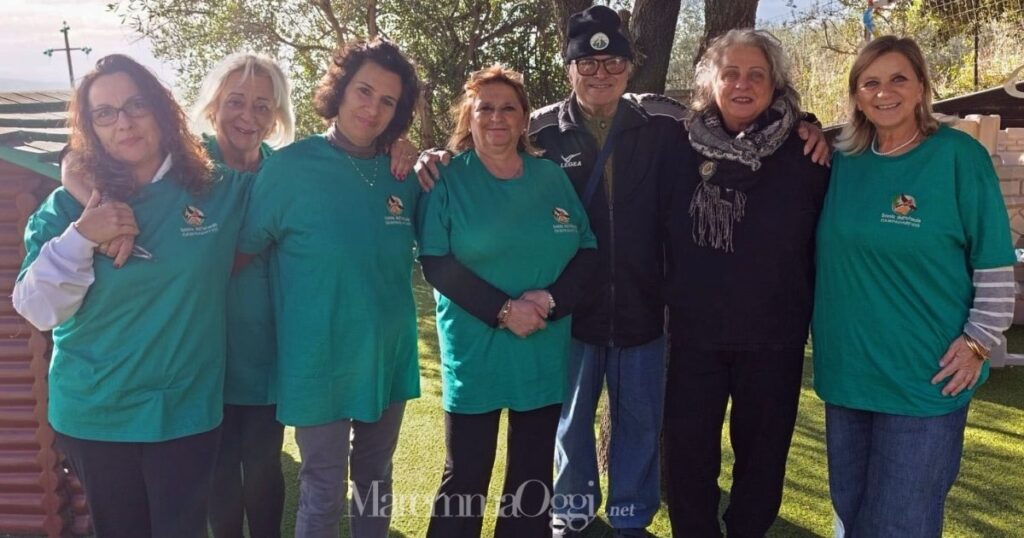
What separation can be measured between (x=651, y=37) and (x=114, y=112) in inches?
108

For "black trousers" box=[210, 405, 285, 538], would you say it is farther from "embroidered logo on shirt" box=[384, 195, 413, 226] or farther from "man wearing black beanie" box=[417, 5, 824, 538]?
"man wearing black beanie" box=[417, 5, 824, 538]

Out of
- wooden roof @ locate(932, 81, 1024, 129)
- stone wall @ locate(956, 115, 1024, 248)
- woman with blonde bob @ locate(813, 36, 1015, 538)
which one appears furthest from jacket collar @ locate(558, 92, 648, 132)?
wooden roof @ locate(932, 81, 1024, 129)

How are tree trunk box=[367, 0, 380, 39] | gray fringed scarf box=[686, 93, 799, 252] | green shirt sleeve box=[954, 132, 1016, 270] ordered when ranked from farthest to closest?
1. tree trunk box=[367, 0, 380, 39]
2. gray fringed scarf box=[686, 93, 799, 252]
3. green shirt sleeve box=[954, 132, 1016, 270]

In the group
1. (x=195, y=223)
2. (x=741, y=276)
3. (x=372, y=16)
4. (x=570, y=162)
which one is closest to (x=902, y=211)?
(x=741, y=276)

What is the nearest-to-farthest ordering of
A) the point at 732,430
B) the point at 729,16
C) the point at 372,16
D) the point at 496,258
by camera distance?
the point at 496,258 < the point at 732,430 < the point at 729,16 < the point at 372,16

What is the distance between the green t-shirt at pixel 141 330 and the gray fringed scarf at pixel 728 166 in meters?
1.76

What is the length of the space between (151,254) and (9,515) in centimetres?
233

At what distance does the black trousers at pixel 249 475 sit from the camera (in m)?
2.97

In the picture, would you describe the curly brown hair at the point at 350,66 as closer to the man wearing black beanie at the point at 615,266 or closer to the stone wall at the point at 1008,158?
the man wearing black beanie at the point at 615,266

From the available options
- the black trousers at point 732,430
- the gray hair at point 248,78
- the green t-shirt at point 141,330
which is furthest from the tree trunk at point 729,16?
the green t-shirt at point 141,330

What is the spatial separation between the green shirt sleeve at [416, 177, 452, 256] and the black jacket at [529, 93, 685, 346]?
0.61 metres

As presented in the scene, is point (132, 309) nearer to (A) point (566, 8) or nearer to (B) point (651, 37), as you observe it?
(A) point (566, 8)

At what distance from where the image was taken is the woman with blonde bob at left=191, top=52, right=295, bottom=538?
2.86m

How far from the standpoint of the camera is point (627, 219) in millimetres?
3227
